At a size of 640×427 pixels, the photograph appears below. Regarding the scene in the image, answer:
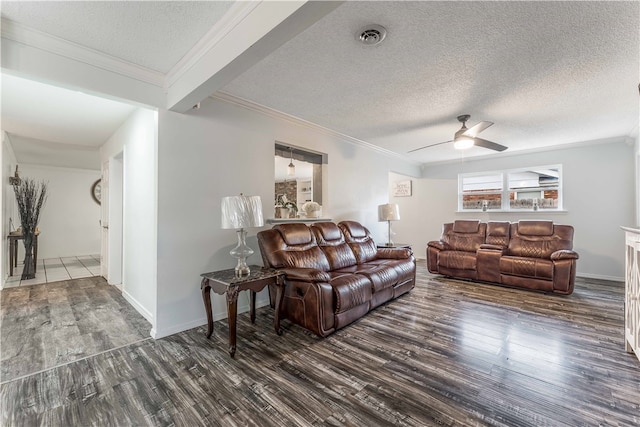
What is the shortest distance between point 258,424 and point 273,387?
12.8 inches

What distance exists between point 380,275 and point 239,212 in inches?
70.7

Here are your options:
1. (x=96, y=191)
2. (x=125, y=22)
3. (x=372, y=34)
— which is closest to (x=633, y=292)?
(x=372, y=34)

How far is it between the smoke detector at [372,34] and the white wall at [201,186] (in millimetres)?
1812

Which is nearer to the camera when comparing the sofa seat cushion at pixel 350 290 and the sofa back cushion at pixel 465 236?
the sofa seat cushion at pixel 350 290

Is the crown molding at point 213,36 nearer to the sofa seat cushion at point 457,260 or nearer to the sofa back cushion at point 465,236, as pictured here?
the sofa seat cushion at point 457,260

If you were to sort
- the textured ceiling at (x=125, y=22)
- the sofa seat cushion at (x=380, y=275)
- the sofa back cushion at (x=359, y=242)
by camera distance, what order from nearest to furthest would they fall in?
the textured ceiling at (x=125, y=22)
the sofa seat cushion at (x=380, y=275)
the sofa back cushion at (x=359, y=242)

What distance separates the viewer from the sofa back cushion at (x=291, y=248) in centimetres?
306

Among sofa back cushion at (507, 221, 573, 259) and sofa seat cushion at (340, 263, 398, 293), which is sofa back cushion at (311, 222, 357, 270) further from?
sofa back cushion at (507, 221, 573, 259)

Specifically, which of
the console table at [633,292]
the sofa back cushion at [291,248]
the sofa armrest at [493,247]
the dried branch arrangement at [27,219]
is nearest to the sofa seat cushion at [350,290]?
the sofa back cushion at [291,248]

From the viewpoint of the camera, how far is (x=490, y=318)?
3.09 meters

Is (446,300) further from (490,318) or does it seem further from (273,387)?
(273,387)

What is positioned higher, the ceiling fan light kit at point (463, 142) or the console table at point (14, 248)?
the ceiling fan light kit at point (463, 142)

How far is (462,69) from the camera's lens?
2479mm

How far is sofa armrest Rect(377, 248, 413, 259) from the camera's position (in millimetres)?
4102
